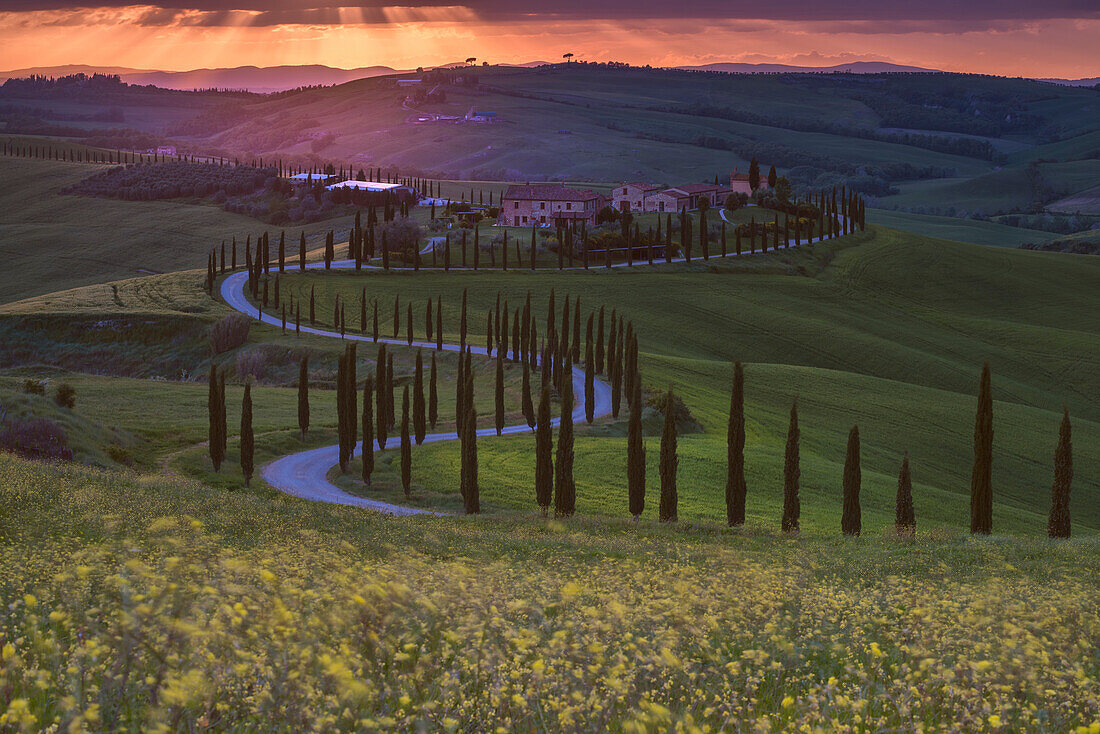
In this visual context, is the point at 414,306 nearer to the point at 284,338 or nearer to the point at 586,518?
the point at 284,338

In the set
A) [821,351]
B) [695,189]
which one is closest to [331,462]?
[821,351]

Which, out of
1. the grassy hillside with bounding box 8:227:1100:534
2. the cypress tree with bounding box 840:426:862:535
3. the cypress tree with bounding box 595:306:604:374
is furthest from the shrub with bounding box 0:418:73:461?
the cypress tree with bounding box 595:306:604:374

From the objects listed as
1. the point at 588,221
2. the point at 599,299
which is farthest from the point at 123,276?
the point at 599,299

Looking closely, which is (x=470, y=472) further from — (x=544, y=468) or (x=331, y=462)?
(x=331, y=462)

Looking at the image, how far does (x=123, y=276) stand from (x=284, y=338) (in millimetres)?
84568

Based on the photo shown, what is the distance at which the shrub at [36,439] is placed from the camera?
49.8 m

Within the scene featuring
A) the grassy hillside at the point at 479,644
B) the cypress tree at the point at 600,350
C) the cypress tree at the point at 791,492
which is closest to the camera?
the grassy hillside at the point at 479,644

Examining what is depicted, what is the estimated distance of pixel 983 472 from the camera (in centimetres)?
4494

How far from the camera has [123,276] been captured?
17775 cm

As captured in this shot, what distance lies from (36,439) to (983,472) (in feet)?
152

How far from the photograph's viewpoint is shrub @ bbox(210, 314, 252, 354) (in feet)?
356

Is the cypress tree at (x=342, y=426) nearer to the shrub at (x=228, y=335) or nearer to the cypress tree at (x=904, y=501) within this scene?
the cypress tree at (x=904, y=501)

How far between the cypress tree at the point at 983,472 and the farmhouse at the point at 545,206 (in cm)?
13264

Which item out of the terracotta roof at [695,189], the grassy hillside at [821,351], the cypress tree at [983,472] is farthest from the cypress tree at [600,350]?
the terracotta roof at [695,189]
